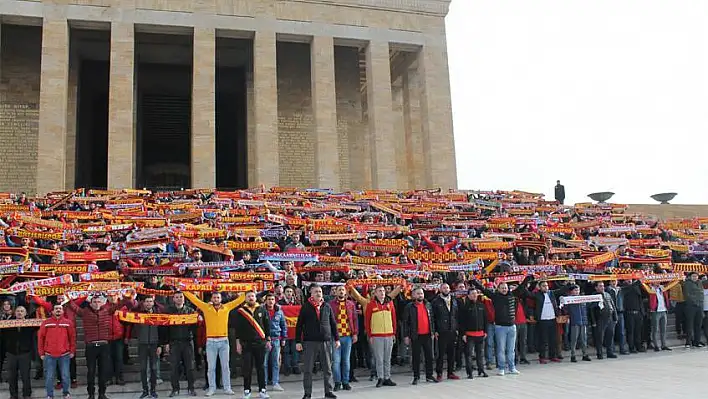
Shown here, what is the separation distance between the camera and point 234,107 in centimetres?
3550

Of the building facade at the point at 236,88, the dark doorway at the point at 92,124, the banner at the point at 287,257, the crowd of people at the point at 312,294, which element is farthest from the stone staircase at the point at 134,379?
the dark doorway at the point at 92,124

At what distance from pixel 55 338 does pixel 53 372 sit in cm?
50

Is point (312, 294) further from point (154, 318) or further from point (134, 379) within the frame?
point (134, 379)

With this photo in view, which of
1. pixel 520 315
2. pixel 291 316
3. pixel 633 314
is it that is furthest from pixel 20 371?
pixel 633 314

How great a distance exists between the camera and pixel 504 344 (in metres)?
10.7

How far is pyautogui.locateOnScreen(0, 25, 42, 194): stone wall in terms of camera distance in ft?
89.9

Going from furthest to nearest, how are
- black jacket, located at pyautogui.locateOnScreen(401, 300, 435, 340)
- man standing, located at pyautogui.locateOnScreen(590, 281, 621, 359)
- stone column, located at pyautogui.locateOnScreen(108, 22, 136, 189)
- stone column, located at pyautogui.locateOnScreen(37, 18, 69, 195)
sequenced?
stone column, located at pyautogui.locateOnScreen(108, 22, 136, 189), stone column, located at pyautogui.locateOnScreen(37, 18, 69, 195), man standing, located at pyautogui.locateOnScreen(590, 281, 621, 359), black jacket, located at pyautogui.locateOnScreen(401, 300, 435, 340)

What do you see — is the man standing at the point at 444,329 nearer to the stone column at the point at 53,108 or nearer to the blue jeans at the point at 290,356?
the blue jeans at the point at 290,356

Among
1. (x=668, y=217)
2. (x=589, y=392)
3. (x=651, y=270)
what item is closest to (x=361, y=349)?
(x=589, y=392)

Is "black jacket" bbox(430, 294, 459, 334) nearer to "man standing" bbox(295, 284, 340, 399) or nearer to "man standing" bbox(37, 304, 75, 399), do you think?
"man standing" bbox(295, 284, 340, 399)

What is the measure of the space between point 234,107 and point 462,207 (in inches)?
720

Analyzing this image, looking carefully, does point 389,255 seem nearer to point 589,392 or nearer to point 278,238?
point 278,238

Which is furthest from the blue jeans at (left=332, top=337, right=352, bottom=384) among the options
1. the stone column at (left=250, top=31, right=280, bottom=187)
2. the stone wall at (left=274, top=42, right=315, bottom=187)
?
the stone wall at (left=274, top=42, right=315, bottom=187)

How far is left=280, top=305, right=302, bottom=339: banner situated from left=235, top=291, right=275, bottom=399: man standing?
106 cm
